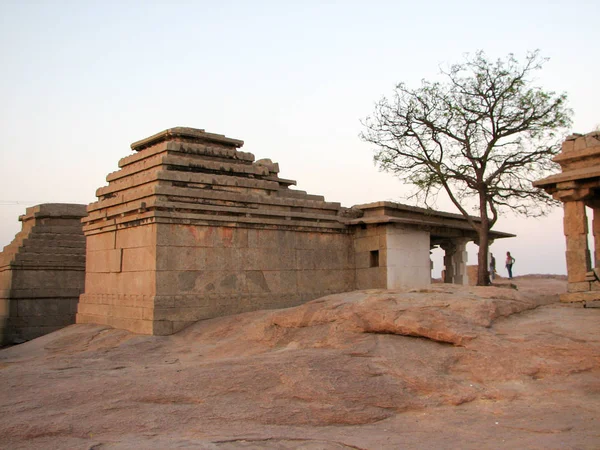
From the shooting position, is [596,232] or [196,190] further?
[596,232]

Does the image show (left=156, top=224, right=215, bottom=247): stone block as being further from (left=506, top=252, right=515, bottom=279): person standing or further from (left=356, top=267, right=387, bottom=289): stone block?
(left=506, top=252, right=515, bottom=279): person standing

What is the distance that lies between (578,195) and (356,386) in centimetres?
670

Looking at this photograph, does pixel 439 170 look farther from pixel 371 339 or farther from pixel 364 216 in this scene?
pixel 371 339

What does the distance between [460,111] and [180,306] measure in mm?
10781

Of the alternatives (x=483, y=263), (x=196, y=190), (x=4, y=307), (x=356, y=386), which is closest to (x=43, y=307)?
(x=4, y=307)

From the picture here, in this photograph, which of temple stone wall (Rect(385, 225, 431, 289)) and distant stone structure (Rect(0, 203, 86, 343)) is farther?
distant stone structure (Rect(0, 203, 86, 343))

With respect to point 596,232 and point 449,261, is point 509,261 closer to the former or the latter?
point 449,261

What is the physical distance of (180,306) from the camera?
36.7 feet

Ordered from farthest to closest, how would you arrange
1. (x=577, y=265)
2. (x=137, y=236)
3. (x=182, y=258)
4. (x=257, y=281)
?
(x=257, y=281), (x=137, y=236), (x=182, y=258), (x=577, y=265)

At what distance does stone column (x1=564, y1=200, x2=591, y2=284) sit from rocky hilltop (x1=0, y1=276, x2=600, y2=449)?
1.75 m

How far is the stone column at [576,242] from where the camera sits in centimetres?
1074

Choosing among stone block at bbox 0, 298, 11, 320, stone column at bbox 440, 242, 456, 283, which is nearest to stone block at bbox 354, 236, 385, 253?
stone column at bbox 440, 242, 456, 283

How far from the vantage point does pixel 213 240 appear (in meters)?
12.0

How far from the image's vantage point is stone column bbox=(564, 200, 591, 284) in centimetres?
1074
